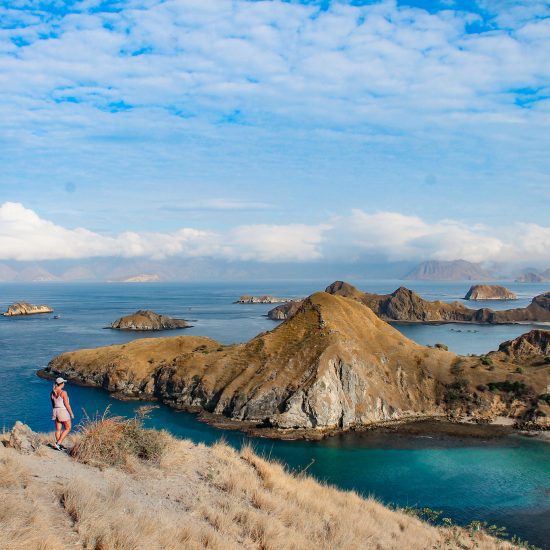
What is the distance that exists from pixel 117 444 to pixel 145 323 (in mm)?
153320

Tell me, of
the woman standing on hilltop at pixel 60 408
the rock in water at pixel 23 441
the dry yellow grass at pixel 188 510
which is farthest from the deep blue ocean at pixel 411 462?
the rock in water at pixel 23 441

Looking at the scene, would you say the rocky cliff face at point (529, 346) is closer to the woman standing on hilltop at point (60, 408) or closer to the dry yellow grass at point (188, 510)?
the dry yellow grass at point (188, 510)

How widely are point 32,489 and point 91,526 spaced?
2750mm

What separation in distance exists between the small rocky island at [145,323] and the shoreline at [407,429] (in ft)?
341

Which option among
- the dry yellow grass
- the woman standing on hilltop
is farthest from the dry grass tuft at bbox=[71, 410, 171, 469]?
the woman standing on hilltop

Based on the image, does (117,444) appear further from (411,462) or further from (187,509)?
(411,462)

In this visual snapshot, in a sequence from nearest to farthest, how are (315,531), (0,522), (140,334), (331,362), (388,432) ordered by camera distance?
1. (0,522)
2. (315,531)
3. (388,432)
4. (331,362)
5. (140,334)

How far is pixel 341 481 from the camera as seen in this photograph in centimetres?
4525

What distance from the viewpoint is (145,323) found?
16538cm

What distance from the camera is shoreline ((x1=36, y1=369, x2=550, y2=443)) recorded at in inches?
2271

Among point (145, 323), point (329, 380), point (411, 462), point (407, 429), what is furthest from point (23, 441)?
point (145, 323)

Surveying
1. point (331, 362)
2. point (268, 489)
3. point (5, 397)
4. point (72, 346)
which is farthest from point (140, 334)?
point (268, 489)

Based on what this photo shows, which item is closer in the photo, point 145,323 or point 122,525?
point 122,525

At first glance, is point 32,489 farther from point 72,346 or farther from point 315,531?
point 72,346
